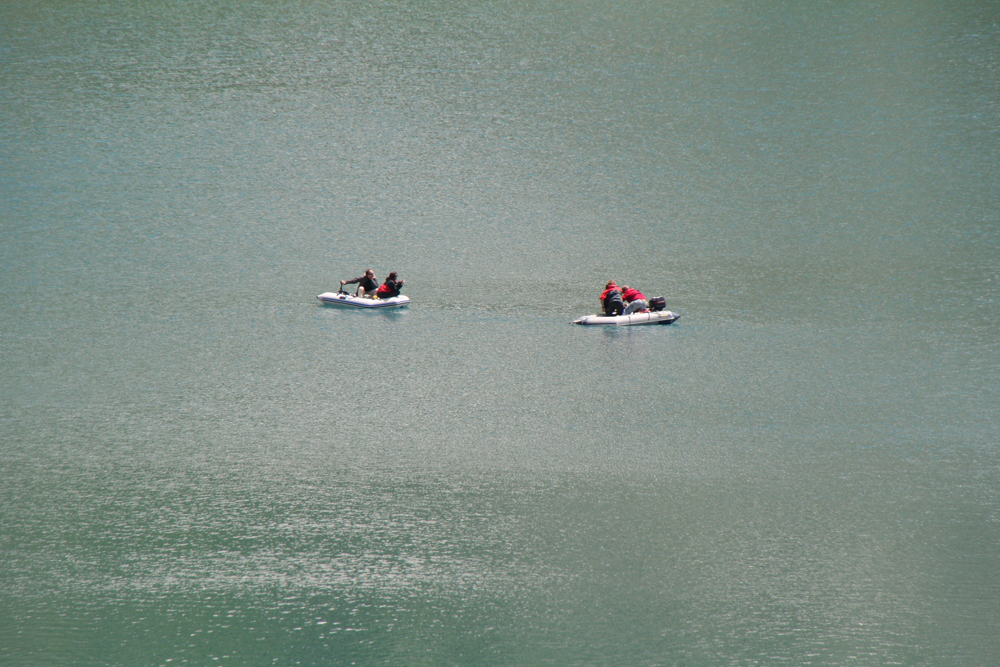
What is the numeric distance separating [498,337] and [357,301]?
3404 millimetres

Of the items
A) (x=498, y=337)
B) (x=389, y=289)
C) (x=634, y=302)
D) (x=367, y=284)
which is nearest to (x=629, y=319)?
(x=634, y=302)

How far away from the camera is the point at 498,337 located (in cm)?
1495

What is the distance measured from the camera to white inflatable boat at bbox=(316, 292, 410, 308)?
16.7 meters

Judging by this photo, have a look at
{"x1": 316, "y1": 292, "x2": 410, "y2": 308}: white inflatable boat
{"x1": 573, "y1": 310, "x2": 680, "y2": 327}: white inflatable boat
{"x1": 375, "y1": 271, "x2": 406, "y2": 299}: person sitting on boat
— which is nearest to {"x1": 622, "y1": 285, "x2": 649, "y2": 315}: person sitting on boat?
{"x1": 573, "y1": 310, "x2": 680, "y2": 327}: white inflatable boat

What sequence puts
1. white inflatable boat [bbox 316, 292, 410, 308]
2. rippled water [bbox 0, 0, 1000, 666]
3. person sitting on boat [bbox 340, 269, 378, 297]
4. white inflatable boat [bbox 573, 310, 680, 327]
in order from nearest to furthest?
1. rippled water [bbox 0, 0, 1000, 666]
2. white inflatable boat [bbox 573, 310, 680, 327]
3. white inflatable boat [bbox 316, 292, 410, 308]
4. person sitting on boat [bbox 340, 269, 378, 297]

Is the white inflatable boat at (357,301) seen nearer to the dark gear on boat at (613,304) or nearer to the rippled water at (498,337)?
the rippled water at (498,337)

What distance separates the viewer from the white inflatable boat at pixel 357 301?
54.8 ft

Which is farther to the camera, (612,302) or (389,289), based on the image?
(389,289)

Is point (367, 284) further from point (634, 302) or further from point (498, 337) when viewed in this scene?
point (634, 302)

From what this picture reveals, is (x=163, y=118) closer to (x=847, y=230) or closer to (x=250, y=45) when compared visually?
(x=250, y=45)

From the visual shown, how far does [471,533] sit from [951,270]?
15966mm

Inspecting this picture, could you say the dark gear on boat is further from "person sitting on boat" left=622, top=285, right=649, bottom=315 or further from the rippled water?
the rippled water

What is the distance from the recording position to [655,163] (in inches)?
988

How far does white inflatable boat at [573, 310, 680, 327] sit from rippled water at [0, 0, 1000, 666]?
0.43 meters
